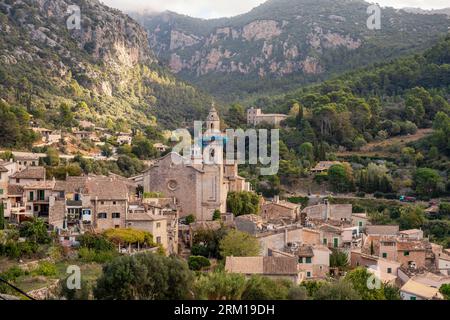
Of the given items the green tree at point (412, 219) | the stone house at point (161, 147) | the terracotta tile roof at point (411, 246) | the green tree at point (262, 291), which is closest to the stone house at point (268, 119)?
the stone house at point (161, 147)

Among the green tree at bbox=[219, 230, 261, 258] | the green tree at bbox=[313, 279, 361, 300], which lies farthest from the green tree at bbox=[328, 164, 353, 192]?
the green tree at bbox=[313, 279, 361, 300]

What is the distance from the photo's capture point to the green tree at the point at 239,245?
27.0 metres

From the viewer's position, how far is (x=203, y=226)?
30453 mm

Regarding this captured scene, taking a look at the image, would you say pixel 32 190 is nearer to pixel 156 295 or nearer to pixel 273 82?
pixel 156 295

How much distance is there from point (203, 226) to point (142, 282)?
1255 cm

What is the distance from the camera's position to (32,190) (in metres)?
29.2

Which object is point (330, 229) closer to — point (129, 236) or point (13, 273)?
point (129, 236)

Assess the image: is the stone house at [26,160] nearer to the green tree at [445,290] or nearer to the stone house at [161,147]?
the stone house at [161,147]

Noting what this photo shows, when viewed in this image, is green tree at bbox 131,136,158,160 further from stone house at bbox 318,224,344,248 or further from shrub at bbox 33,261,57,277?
shrub at bbox 33,261,57,277

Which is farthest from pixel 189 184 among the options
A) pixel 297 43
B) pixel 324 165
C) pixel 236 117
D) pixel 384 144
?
pixel 297 43

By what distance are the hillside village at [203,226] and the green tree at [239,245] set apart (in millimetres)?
515
